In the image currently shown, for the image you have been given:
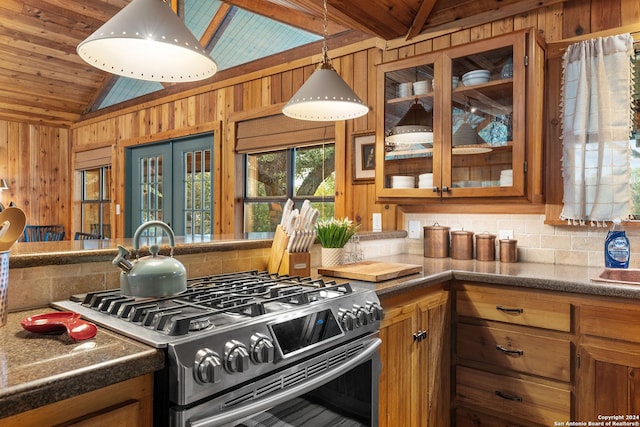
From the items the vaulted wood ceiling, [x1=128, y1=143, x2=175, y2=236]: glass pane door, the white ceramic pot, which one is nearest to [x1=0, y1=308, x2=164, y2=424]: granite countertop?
the white ceramic pot

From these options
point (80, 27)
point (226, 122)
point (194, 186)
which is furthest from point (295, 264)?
point (80, 27)

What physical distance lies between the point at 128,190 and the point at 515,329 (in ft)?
15.5

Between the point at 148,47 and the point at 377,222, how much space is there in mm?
1989

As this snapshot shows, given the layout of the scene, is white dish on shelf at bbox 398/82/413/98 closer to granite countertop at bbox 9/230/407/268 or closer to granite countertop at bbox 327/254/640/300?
granite countertop at bbox 327/254/640/300

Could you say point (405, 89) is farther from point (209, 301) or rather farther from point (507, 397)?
point (209, 301)

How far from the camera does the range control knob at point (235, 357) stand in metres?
1.01

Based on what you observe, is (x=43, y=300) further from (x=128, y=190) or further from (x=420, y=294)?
(x=128, y=190)

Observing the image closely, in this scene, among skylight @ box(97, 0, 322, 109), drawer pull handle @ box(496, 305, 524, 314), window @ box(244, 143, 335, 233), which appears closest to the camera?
drawer pull handle @ box(496, 305, 524, 314)

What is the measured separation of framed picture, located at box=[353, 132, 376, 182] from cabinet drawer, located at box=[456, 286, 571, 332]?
1.15 meters

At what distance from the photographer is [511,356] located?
202cm

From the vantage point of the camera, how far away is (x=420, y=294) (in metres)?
1.97

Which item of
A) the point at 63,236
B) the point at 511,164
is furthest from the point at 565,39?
the point at 63,236

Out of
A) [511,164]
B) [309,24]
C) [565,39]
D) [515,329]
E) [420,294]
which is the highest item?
[309,24]

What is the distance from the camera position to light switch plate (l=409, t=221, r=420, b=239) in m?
2.95
